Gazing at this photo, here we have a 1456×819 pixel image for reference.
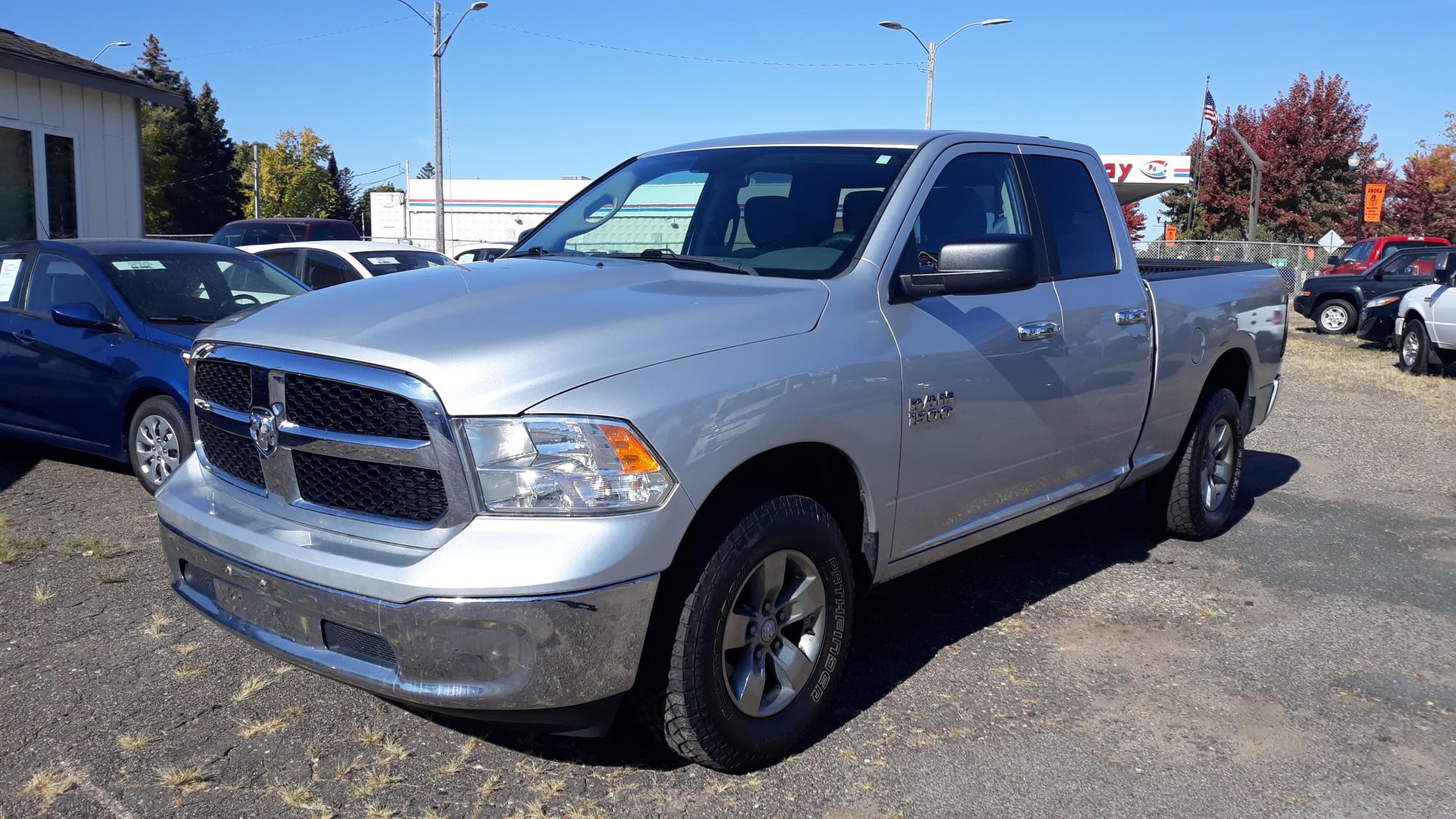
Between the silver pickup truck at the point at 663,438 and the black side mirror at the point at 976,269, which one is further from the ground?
the black side mirror at the point at 976,269

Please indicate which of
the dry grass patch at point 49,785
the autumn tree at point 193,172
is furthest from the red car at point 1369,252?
the autumn tree at point 193,172

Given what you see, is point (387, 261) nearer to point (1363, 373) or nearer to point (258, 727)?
point (258, 727)

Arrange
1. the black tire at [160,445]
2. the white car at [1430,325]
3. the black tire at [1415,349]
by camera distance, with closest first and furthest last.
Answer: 1. the black tire at [160,445]
2. the white car at [1430,325]
3. the black tire at [1415,349]

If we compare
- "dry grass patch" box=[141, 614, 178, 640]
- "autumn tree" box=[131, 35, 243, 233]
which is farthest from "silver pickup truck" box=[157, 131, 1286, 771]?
"autumn tree" box=[131, 35, 243, 233]

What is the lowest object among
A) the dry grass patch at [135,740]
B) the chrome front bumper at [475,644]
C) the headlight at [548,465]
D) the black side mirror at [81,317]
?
the dry grass patch at [135,740]

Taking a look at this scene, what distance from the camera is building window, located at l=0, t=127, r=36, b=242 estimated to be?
12594mm

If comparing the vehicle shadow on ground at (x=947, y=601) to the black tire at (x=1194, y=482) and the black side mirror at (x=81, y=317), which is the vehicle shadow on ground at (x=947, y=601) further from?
the black side mirror at (x=81, y=317)

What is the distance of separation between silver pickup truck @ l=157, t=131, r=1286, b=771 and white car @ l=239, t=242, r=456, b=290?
22.9 feet

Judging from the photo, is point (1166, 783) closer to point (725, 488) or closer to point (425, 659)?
point (725, 488)

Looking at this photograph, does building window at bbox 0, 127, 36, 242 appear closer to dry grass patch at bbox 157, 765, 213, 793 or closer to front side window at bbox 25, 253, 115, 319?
front side window at bbox 25, 253, 115, 319

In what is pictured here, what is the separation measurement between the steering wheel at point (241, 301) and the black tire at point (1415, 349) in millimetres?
13469

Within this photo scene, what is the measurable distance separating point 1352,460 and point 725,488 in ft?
23.6

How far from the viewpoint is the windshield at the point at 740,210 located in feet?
12.9

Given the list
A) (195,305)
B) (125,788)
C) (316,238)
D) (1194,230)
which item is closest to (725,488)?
(125,788)
